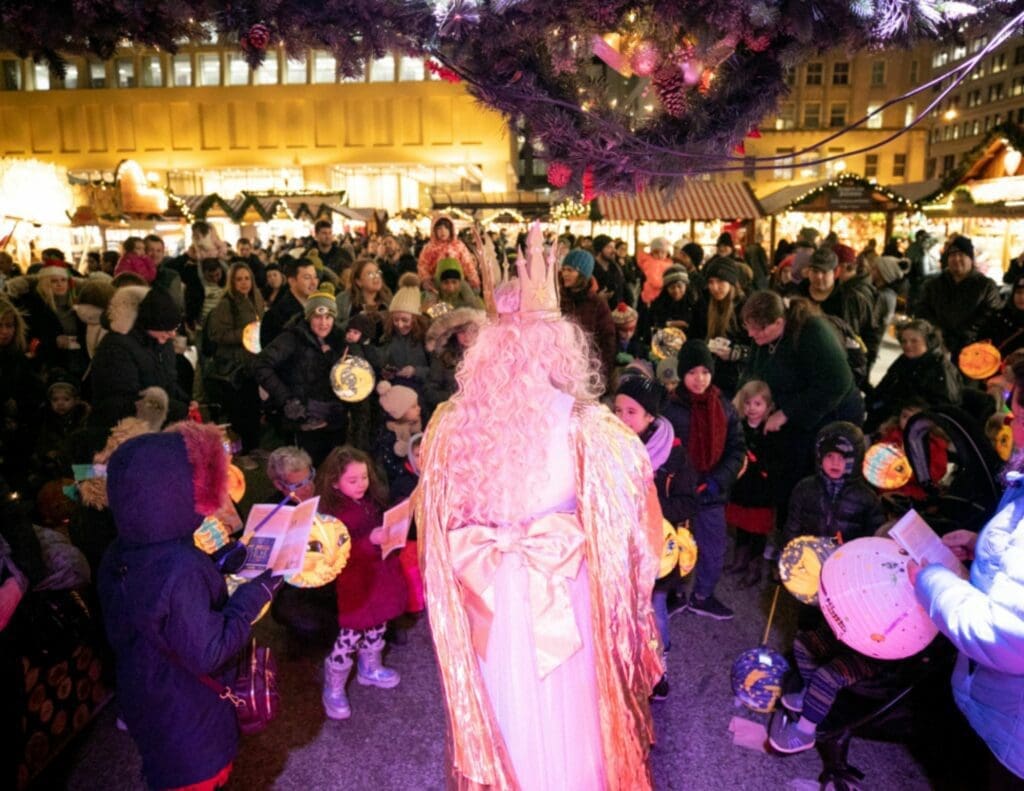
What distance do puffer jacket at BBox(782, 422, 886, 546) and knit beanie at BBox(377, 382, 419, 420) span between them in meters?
2.57

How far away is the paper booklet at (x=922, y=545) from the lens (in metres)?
2.24

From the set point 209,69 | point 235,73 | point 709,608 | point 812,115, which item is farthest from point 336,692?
point 812,115

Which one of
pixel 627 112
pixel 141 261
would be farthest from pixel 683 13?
pixel 141 261

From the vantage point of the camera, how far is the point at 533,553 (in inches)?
85.4

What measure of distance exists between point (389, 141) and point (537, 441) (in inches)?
1915

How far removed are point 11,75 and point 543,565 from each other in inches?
2509

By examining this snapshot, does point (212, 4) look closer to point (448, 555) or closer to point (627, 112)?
point (627, 112)

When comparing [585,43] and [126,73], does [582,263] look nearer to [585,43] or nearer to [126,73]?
[585,43]

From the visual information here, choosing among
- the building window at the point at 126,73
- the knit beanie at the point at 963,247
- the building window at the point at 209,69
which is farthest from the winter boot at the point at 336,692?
the building window at the point at 126,73

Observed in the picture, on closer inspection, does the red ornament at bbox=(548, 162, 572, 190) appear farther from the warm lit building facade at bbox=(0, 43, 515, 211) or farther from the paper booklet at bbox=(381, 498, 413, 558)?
the warm lit building facade at bbox=(0, 43, 515, 211)

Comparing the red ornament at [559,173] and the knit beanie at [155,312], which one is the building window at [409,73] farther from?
the red ornament at [559,173]

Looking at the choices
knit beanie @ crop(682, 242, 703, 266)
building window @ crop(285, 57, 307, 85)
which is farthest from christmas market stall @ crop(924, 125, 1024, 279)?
building window @ crop(285, 57, 307, 85)

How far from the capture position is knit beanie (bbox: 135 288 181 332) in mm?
4660

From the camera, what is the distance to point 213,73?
4856 centimetres
